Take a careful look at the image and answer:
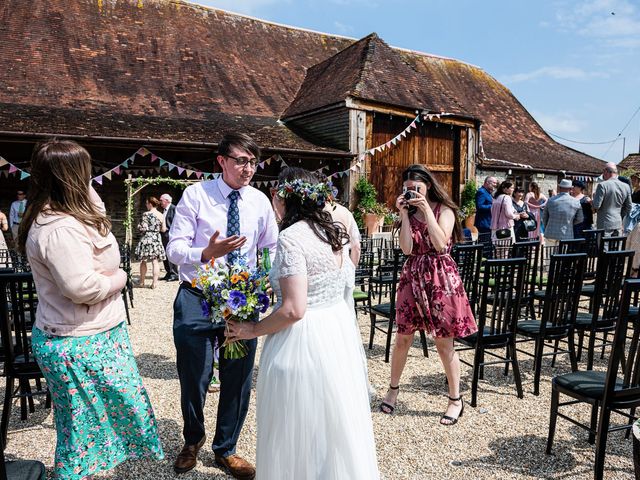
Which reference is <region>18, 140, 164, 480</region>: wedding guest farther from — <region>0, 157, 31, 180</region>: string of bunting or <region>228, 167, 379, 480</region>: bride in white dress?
<region>0, 157, 31, 180</region>: string of bunting

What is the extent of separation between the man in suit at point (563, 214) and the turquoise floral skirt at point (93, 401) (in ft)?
27.8

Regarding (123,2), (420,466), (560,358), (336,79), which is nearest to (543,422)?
(420,466)

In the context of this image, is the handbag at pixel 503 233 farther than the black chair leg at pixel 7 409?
Yes

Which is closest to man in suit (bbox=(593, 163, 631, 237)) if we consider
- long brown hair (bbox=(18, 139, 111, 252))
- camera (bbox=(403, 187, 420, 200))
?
camera (bbox=(403, 187, 420, 200))

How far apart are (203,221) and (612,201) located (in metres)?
8.37

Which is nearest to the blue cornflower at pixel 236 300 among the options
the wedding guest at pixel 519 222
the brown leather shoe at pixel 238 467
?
the brown leather shoe at pixel 238 467

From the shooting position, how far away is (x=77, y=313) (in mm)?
2439

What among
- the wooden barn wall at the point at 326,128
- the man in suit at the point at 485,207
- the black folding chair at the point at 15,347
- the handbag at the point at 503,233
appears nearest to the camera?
the black folding chair at the point at 15,347

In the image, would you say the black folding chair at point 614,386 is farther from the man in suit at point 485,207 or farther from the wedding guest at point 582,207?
the wedding guest at point 582,207

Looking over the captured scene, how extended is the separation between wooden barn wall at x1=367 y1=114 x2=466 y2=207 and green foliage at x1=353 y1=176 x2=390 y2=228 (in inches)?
27.6

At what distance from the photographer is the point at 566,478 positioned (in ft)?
10.0

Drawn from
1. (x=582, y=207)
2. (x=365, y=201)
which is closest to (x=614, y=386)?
(x=582, y=207)

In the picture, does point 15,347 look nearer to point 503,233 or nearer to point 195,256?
point 195,256

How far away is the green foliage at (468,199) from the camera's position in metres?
17.6
